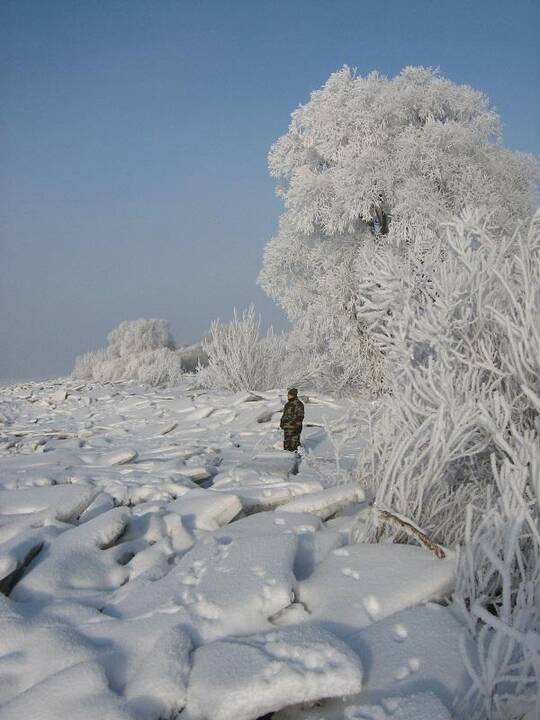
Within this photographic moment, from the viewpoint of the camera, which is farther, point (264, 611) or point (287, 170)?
point (287, 170)

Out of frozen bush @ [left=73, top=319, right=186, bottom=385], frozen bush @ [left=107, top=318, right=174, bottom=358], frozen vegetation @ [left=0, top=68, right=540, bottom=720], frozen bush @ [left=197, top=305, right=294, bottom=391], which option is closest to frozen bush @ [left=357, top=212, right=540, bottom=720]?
frozen vegetation @ [left=0, top=68, right=540, bottom=720]

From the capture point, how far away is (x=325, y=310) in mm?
10719

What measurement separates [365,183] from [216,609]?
8.90 m

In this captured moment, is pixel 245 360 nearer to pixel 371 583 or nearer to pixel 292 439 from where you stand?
→ pixel 292 439

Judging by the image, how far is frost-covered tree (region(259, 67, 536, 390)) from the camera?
387 inches

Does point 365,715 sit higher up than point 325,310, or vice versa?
point 325,310

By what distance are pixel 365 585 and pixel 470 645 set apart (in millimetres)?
370

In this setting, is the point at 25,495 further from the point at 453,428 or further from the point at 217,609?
the point at 453,428

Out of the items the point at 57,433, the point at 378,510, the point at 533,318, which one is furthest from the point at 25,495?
the point at 57,433

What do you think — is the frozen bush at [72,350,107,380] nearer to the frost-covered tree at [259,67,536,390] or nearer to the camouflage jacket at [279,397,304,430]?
the frost-covered tree at [259,67,536,390]

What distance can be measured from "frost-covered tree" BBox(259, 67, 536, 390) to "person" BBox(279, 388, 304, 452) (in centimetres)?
551

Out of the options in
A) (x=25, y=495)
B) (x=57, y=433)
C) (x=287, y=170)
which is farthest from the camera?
(x=287, y=170)

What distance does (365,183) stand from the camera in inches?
384

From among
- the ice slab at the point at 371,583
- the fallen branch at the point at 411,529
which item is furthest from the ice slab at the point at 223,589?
the fallen branch at the point at 411,529
